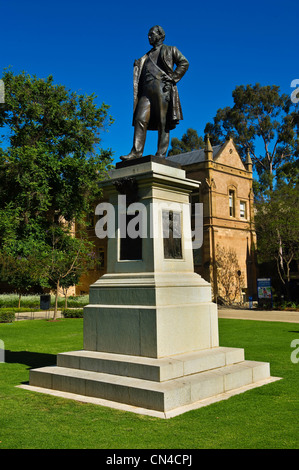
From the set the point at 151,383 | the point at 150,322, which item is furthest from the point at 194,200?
the point at 151,383

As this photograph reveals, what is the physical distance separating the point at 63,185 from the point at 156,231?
24.0 meters

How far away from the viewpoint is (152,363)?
21.6 ft

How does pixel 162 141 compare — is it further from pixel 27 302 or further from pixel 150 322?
pixel 27 302

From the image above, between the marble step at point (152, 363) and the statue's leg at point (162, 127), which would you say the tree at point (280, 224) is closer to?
the statue's leg at point (162, 127)

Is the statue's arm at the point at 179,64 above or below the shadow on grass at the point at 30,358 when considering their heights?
above

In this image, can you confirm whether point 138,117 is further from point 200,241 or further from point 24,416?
point 200,241

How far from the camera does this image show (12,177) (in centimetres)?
2909

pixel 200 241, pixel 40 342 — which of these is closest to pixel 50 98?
pixel 200 241

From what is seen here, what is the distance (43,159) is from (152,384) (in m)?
24.8

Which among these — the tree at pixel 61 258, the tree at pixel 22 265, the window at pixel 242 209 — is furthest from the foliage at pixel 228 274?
the tree at pixel 22 265

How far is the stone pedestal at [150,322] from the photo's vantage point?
6535mm

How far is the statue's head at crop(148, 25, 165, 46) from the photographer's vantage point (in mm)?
9008

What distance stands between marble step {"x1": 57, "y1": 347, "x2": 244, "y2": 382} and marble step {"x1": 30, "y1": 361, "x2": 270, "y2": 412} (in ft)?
0.27

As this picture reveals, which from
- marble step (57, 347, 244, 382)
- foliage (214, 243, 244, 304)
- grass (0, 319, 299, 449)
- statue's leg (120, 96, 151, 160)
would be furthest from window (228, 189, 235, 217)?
marble step (57, 347, 244, 382)
